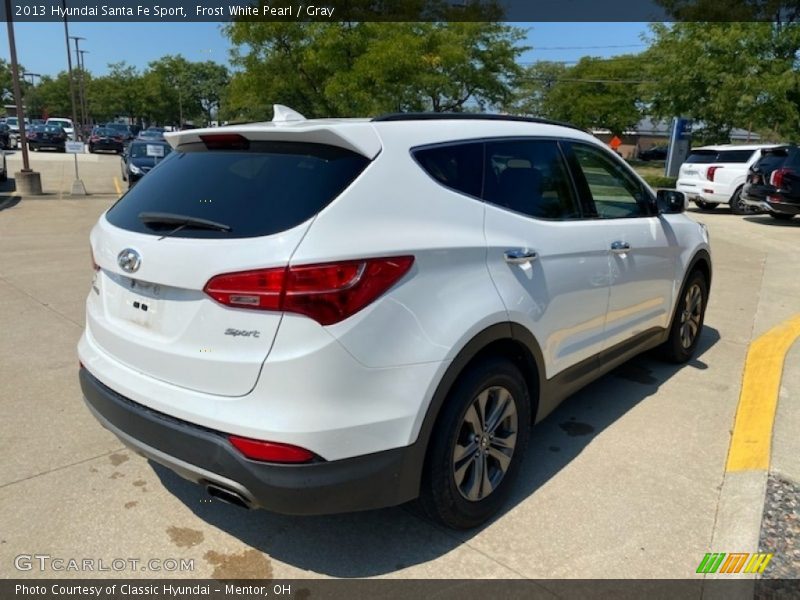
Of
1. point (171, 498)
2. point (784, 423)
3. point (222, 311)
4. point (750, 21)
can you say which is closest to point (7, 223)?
point (171, 498)

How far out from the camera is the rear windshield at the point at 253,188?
2.28m

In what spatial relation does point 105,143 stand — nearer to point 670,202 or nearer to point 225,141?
point 670,202

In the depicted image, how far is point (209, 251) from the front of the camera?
2264 mm

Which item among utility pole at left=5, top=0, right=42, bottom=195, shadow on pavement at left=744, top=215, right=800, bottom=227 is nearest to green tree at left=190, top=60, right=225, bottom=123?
utility pole at left=5, top=0, right=42, bottom=195

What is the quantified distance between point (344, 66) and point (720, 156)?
13.5m

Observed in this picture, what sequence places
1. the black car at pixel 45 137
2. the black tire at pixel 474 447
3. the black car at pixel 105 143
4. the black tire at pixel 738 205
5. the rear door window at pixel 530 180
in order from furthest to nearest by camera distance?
the black car at pixel 105 143
the black car at pixel 45 137
the black tire at pixel 738 205
the rear door window at pixel 530 180
the black tire at pixel 474 447

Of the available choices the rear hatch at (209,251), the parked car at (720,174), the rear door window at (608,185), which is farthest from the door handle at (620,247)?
the parked car at (720,174)

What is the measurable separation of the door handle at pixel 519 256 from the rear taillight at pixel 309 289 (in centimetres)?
77

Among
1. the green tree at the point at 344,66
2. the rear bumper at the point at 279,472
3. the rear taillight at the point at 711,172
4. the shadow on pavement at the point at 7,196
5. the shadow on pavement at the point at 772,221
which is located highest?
the green tree at the point at 344,66

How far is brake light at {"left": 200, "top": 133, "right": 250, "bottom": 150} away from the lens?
2666 millimetres

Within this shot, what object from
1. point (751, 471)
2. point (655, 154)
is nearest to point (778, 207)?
point (751, 471)

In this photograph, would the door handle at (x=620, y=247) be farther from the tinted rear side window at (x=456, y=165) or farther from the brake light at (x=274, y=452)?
the brake light at (x=274, y=452)

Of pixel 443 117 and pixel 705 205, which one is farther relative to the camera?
pixel 705 205

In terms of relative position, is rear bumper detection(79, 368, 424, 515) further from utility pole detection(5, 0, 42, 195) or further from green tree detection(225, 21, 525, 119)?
green tree detection(225, 21, 525, 119)
